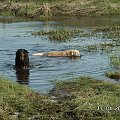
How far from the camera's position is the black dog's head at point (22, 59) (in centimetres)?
1511

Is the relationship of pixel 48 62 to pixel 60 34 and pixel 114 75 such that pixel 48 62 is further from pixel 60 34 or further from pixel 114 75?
pixel 60 34

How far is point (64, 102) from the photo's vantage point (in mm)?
9844

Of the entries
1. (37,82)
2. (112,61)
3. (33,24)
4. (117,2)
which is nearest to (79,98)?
(37,82)

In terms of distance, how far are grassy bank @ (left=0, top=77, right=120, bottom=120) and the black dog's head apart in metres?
3.62

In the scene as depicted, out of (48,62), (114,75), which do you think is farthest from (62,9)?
(114,75)

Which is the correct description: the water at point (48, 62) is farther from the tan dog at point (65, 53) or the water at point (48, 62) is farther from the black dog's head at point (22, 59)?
the tan dog at point (65, 53)

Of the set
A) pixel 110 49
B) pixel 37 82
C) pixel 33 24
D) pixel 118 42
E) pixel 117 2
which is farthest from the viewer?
pixel 117 2

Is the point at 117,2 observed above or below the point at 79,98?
above

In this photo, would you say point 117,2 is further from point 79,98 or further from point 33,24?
point 79,98

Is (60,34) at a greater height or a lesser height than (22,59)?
greater

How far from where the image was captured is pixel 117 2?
42.6 meters

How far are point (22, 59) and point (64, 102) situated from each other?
5.68 meters

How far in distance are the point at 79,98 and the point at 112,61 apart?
5.69 m

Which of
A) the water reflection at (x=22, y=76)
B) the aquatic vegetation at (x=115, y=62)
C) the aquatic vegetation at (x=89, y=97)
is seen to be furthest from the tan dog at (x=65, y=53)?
the aquatic vegetation at (x=89, y=97)
